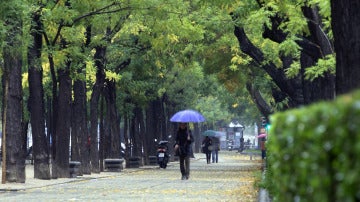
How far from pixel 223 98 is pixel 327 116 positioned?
76089 mm

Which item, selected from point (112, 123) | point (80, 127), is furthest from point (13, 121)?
point (112, 123)

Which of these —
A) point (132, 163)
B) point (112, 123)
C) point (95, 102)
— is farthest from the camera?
point (132, 163)

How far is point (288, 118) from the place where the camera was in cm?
496

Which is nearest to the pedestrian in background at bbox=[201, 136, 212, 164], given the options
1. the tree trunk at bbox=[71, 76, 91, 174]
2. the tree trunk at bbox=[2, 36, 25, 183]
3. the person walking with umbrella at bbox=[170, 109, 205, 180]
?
the tree trunk at bbox=[71, 76, 91, 174]

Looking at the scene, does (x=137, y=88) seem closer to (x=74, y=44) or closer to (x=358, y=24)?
(x=74, y=44)

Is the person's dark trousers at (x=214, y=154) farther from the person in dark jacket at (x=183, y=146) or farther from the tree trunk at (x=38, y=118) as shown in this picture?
the tree trunk at (x=38, y=118)

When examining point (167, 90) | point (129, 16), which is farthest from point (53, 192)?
point (167, 90)

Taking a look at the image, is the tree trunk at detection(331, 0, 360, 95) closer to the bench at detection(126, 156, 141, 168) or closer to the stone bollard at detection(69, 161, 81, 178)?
the stone bollard at detection(69, 161, 81, 178)

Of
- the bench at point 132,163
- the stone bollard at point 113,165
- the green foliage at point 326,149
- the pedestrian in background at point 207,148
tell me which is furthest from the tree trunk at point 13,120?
the pedestrian in background at point 207,148

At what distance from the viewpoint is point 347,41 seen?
13.3 metres

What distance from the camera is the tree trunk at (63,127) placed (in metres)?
33.5

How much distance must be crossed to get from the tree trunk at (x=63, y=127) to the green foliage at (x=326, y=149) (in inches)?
1139

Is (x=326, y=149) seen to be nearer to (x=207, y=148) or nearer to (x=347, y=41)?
(x=347, y=41)

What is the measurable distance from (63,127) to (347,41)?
21.3 metres
